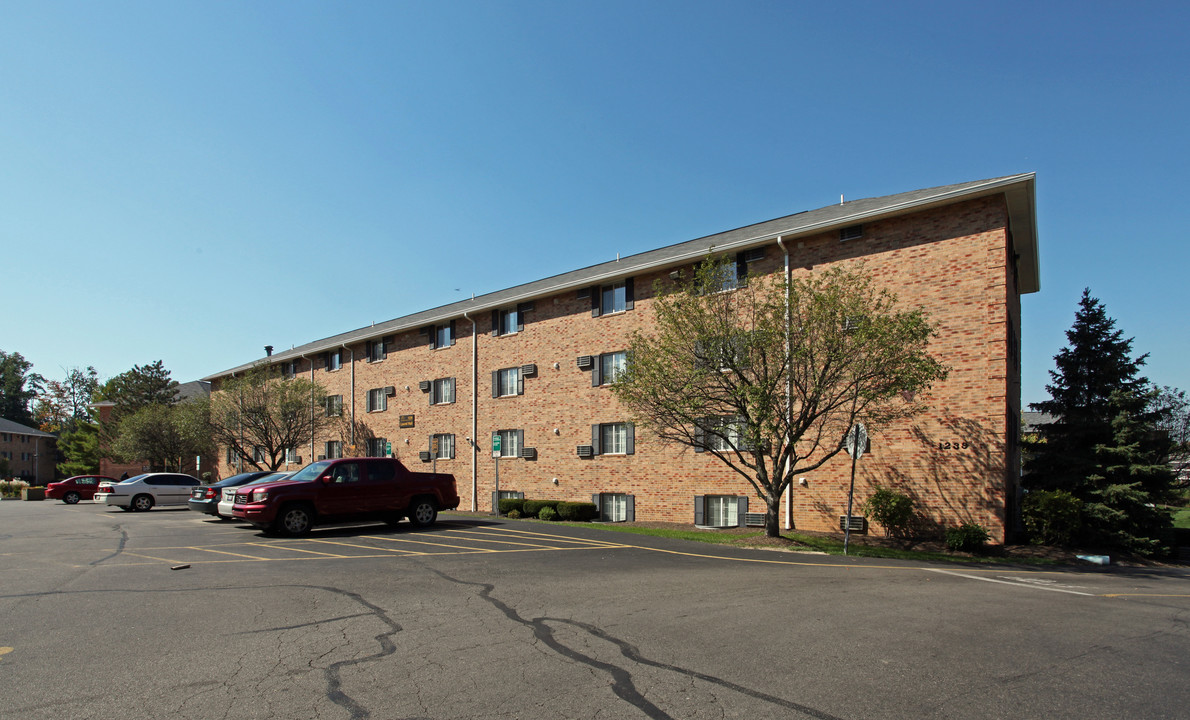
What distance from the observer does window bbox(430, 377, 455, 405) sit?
1228 inches

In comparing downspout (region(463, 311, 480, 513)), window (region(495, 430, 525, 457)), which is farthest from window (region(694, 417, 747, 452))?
downspout (region(463, 311, 480, 513))

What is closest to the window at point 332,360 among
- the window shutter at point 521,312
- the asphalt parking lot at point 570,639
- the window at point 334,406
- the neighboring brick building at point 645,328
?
the neighboring brick building at point 645,328

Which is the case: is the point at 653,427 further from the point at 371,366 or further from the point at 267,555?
the point at 371,366

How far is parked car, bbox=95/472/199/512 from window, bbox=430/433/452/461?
972 cm

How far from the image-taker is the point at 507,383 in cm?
2867

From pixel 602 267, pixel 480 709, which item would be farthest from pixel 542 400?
pixel 480 709

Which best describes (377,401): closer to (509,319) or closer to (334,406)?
(334,406)

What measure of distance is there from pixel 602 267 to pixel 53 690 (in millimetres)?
22839

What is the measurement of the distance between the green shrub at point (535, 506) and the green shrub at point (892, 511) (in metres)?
10.5

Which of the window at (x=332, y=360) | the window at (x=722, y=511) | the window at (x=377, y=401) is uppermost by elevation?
the window at (x=332, y=360)

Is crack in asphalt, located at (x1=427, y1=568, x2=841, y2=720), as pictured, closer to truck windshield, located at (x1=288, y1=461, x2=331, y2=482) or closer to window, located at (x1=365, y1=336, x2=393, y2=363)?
truck windshield, located at (x1=288, y1=461, x2=331, y2=482)

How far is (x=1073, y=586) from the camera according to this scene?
11.1 m

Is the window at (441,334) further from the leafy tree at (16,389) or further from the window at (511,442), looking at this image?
the leafy tree at (16,389)

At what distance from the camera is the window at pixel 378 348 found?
116 feet
